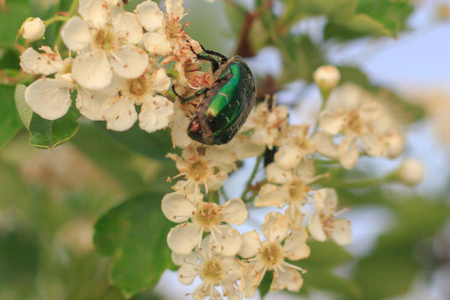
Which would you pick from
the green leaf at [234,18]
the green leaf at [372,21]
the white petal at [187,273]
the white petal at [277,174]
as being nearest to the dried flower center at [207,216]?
the white petal at [187,273]

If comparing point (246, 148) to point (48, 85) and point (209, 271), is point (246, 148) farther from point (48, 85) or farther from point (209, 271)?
point (48, 85)

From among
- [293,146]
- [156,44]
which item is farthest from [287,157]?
[156,44]

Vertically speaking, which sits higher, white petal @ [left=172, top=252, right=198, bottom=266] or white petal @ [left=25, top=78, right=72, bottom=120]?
white petal @ [left=25, top=78, right=72, bottom=120]

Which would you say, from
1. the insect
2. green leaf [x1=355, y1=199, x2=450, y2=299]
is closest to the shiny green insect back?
the insect

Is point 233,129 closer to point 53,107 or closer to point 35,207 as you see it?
point 53,107

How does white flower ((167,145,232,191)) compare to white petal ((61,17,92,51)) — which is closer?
white petal ((61,17,92,51))

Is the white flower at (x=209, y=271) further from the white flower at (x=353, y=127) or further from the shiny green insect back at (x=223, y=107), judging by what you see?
the white flower at (x=353, y=127)

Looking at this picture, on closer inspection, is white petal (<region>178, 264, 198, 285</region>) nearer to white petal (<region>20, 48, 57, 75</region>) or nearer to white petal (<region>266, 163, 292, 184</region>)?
white petal (<region>266, 163, 292, 184</region>)
